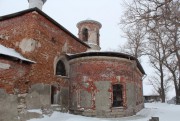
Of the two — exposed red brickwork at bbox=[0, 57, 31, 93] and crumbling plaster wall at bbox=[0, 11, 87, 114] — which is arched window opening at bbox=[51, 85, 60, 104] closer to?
crumbling plaster wall at bbox=[0, 11, 87, 114]

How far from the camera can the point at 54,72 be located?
45.6ft

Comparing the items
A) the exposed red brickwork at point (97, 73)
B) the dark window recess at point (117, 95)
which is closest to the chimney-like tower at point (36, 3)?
the exposed red brickwork at point (97, 73)

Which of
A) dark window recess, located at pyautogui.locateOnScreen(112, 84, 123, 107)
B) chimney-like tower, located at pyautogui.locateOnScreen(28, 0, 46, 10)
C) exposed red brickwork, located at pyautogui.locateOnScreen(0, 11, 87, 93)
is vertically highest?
chimney-like tower, located at pyautogui.locateOnScreen(28, 0, 46, 10)

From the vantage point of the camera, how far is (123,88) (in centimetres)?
1452

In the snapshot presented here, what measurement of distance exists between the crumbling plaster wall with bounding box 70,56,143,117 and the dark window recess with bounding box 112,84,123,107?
0.71 feet

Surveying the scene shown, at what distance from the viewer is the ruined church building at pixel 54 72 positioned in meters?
11.2

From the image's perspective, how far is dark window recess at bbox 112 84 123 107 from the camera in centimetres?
1418

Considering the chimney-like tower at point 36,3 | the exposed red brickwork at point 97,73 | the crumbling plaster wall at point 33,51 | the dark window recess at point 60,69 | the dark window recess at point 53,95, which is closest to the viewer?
the crumbling plaster wall at point 33,51

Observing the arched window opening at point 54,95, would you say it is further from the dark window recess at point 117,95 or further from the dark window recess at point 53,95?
the dark window recess at point 117,95

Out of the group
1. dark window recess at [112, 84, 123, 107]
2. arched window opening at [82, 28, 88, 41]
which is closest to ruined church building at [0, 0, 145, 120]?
dark window recess at [112, 84, 123, 107]

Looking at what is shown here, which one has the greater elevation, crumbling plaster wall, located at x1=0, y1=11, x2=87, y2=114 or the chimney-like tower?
the chimney-like tower

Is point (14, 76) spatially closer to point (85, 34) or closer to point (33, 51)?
point (33, 51)

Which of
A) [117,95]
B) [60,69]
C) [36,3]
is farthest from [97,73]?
[36,3]

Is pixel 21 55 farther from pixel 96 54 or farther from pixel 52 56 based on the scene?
pixel 96 54
